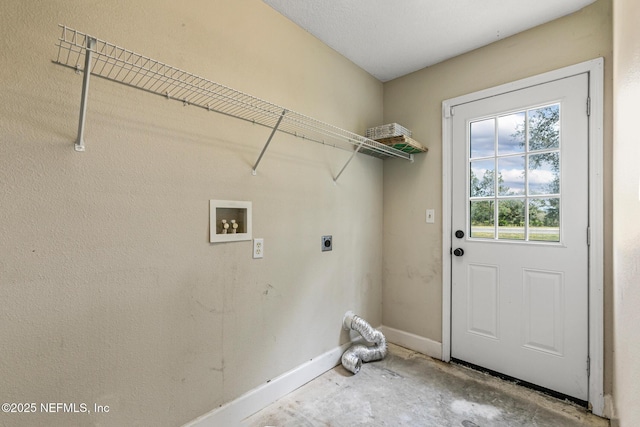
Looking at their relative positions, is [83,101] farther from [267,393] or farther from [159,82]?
[267,393]

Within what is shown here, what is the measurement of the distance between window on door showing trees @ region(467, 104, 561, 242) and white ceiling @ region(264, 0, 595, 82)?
0.59m

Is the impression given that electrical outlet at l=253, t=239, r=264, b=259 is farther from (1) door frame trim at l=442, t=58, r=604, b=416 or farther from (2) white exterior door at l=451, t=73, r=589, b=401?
(1) door frame trim at l=442, t=58, r=604, b=416

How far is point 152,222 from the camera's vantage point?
1.29 m

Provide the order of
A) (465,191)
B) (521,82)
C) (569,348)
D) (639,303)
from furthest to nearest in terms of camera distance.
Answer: (465,191)
(521,82)
(569,348)
(639,303)

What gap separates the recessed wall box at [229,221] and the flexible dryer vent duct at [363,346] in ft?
3.85

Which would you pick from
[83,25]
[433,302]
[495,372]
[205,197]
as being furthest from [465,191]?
[83,25]

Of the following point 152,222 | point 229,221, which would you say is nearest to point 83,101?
point 152,222

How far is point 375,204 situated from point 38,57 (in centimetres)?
228

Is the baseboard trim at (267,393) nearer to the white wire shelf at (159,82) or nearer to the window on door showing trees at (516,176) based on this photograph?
the white wire shelf at (159,82)

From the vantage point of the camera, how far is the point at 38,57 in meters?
1.03

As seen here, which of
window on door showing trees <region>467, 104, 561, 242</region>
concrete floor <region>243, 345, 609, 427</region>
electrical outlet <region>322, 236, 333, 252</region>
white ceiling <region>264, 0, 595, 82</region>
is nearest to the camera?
concrete floor <region>243, 345, 609, 427</region>

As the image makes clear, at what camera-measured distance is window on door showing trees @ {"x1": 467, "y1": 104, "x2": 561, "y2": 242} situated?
1890 mm

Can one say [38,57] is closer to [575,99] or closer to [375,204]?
[375,204]

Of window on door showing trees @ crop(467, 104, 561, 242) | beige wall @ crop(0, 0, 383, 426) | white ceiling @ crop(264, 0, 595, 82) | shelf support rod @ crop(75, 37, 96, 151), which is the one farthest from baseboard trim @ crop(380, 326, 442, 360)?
shelf support rod @ crop(75, 37, 96, 151)
